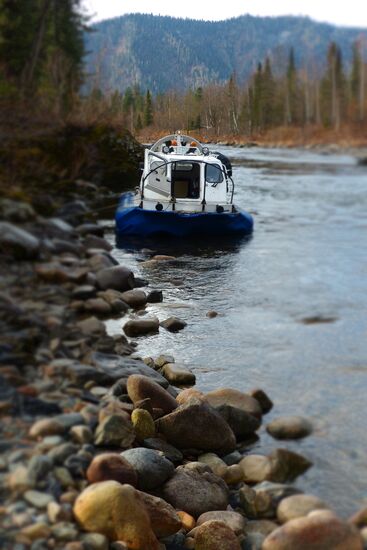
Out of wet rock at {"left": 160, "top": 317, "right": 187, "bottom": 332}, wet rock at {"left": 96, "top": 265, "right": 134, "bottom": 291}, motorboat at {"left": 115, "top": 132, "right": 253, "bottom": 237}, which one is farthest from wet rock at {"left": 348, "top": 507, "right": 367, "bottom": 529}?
motorboat at {"left": 115, "top": 132, "right": 253, "bottom": 237}

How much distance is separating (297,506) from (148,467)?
880mm

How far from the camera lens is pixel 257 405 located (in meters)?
4.39

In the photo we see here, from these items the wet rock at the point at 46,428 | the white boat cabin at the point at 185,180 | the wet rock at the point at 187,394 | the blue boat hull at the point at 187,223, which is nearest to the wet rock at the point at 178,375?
the wet rock at the point at 187,394

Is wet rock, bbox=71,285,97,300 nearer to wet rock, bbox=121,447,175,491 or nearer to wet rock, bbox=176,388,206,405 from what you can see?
wet rock, bbox=176,388,206,405

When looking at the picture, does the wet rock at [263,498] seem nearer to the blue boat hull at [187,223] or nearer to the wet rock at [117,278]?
the wet rock at [117,278]

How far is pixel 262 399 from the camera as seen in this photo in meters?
4.54

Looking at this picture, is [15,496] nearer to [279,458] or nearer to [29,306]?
[29,306]

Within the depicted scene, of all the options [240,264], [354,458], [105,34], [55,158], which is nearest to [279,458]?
[354,458]

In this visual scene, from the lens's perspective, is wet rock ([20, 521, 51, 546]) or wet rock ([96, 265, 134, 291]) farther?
wet rock ([96, 265, 134, 291])

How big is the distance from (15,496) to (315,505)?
1.74 metres

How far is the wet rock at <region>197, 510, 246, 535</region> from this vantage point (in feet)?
9.51

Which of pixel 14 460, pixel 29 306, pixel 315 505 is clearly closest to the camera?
pixel 14 460

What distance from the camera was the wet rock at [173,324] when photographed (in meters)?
6.43

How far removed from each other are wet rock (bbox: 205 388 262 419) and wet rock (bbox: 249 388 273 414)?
91 mm
